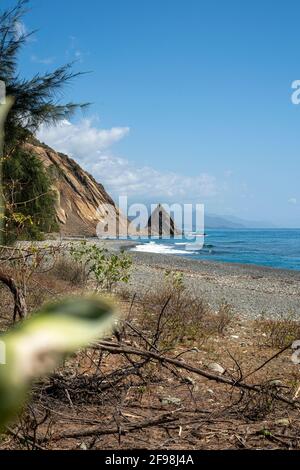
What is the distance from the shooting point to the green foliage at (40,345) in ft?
0.53

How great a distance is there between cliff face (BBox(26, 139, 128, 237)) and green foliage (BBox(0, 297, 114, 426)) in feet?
144

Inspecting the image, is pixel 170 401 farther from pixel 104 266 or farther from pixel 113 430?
pixel 104 266

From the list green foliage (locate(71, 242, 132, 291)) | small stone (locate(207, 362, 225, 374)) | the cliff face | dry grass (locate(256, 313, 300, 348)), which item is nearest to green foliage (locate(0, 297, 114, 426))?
green foliage (locate(71, 242, 132, 291))

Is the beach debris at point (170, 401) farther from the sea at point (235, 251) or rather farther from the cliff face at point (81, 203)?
the cliff face at point (81, 203)

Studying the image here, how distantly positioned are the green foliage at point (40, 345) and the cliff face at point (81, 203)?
4401 centimetres

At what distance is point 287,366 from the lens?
538 centimetres

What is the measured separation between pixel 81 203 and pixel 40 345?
5232 cm

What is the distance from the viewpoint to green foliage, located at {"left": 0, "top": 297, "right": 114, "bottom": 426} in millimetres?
163

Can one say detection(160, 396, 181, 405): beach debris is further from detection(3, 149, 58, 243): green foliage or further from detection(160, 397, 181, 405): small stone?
detection(3, 149, 58, 243): green foliage

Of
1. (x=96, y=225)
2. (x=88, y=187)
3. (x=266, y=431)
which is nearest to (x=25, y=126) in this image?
(x=266, y=431)

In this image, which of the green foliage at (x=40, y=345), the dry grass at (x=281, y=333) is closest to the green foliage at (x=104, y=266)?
the dry grass at (x=281, y=333)

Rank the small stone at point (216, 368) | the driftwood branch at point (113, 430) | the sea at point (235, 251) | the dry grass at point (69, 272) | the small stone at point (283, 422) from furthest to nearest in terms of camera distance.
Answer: the sea at point (235, 251)
the dry grass at point (69, 272)
the small stone at point (216, 368)
the small stone at point (283, 422)
the driftwood branch at point (113, 430)

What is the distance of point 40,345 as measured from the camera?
0.16 metres
